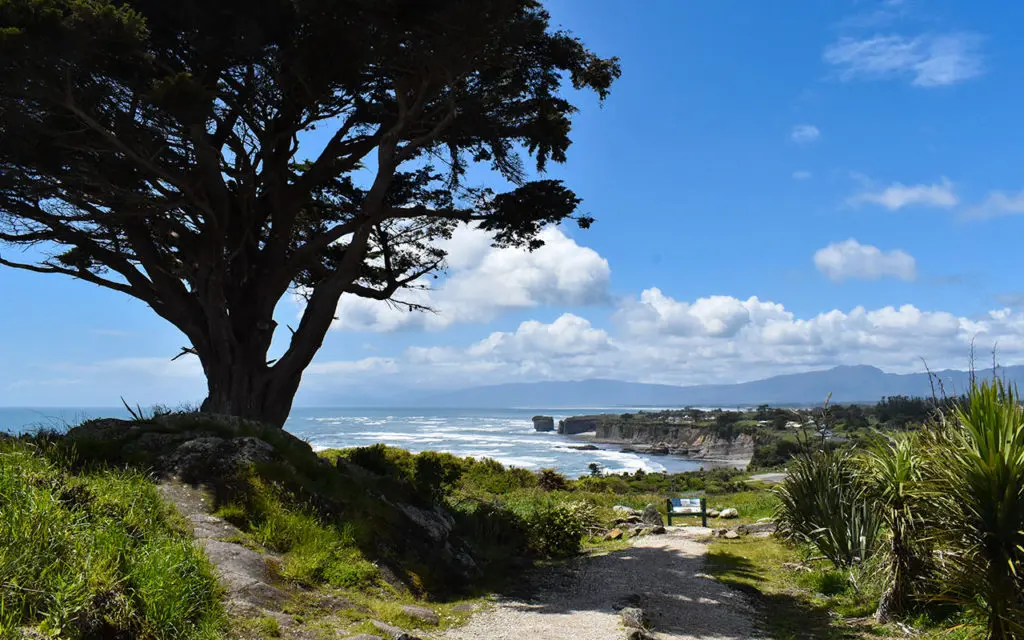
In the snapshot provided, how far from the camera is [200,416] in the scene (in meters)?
9.61

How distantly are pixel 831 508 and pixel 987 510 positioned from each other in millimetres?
4721

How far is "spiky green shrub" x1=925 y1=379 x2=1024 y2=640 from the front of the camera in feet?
16.5

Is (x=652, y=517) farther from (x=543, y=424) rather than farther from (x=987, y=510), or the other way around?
(x=543, y=424)

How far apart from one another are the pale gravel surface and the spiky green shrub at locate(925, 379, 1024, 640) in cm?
244

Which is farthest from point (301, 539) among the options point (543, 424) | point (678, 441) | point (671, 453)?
point (543, 424)

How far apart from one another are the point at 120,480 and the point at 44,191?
23.9 ft

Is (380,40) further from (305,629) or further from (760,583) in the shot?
(760,583)

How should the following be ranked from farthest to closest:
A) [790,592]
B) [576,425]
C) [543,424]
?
1. [543,424]
2. [576,425]
3. [790,592]

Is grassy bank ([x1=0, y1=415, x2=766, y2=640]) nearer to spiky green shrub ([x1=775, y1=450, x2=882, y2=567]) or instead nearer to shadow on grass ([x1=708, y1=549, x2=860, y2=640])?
shadow on grass ([x1=708, y1=549, x2=860, y2=640])

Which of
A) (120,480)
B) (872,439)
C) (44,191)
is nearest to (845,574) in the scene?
(872,439)

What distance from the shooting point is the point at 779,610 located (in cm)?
821

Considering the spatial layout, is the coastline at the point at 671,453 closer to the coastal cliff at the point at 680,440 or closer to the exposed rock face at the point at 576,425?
the coastal cliff at the point at 680,440

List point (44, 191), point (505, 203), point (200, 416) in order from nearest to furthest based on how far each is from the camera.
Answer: point (200, 416), point (44, 191), point (505, 203)

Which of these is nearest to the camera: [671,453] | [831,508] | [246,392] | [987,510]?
[987,510]
